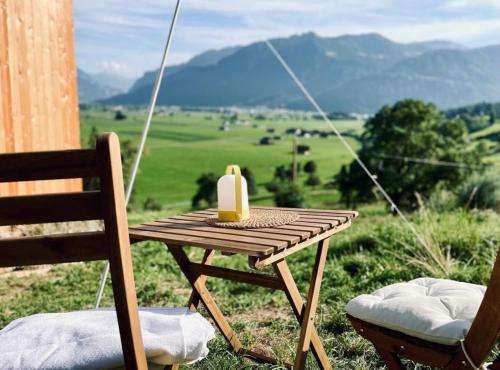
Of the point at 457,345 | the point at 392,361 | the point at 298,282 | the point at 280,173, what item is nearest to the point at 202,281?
the point at 392,361

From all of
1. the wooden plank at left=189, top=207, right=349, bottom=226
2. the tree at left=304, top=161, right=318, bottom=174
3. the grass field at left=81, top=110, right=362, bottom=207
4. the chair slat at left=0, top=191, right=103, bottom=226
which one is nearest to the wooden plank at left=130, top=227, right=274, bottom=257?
the wooden plank at left=189, top=207, right=349, bottom=226

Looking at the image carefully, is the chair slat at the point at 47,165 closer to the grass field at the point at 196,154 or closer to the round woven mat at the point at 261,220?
the round woven mat at the point at 261,220

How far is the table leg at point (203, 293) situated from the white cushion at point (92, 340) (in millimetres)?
678

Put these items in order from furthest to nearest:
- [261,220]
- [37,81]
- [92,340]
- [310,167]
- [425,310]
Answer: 1. [310,167]
2. [37,81]
3. [261,220]
4. [425,310]
5. [92,340]

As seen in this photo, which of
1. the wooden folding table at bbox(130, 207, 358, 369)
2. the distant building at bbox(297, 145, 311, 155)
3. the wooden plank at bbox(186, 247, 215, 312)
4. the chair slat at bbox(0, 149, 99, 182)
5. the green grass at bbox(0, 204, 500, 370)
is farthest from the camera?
the distant building at bbox(297, 145, 311, 155)

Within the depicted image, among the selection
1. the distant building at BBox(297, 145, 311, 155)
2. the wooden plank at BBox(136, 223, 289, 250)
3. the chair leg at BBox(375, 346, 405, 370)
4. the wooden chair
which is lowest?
the distant building at BBox(297, 145, 311, 155)

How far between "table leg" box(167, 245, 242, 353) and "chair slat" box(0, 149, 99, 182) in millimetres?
1213

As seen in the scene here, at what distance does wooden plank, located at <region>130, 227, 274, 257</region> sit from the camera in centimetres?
167

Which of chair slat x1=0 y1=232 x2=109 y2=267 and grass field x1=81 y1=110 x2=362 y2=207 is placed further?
grass field x1=81 y1=110 x2=362 y2=207

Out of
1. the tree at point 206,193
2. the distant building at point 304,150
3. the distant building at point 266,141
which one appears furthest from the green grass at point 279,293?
the distant building at point 266,141

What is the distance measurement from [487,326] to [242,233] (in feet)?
3.00

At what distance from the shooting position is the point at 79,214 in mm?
1220

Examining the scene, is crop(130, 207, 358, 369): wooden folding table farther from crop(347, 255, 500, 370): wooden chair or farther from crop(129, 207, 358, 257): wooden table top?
crop(347, 255, 500, 370): wooden chair

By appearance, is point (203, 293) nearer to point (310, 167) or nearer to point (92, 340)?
point (92, 340)
